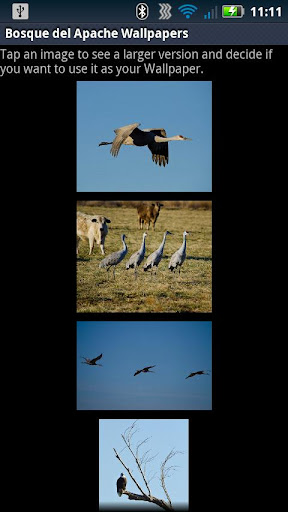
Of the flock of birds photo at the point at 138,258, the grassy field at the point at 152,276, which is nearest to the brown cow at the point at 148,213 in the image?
the grassy field at the point at 152,276

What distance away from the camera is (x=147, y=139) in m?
6.47

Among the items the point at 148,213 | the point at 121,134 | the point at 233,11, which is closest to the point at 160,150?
the point at 121,134

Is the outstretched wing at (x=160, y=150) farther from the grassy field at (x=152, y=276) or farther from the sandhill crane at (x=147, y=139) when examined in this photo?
the grassy field at (x=152, y=276)

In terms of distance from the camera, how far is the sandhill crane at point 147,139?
647 centimetres

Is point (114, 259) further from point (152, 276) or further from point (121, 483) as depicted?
point (121, 483)

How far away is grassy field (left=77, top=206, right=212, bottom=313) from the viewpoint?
21.5 feet

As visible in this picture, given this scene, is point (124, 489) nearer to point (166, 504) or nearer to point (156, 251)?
point (166, 504)

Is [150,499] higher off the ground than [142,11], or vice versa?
[142,11]

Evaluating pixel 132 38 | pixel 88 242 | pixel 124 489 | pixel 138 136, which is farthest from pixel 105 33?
pixel 124 489

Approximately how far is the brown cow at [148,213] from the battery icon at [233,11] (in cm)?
A: 142

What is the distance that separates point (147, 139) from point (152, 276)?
1.02 meters

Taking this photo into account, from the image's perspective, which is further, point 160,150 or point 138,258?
point 138,258

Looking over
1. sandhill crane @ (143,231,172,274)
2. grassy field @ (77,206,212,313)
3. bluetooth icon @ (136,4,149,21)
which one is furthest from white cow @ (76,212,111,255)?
bluetooth icon @ (136,4,149,21)

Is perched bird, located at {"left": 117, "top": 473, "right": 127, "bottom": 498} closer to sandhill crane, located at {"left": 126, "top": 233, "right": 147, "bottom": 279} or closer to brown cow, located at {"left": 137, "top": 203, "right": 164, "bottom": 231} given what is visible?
sandhill crane, located at {"left": 126, "top": 233, "right": 147, "bottom": 279}
